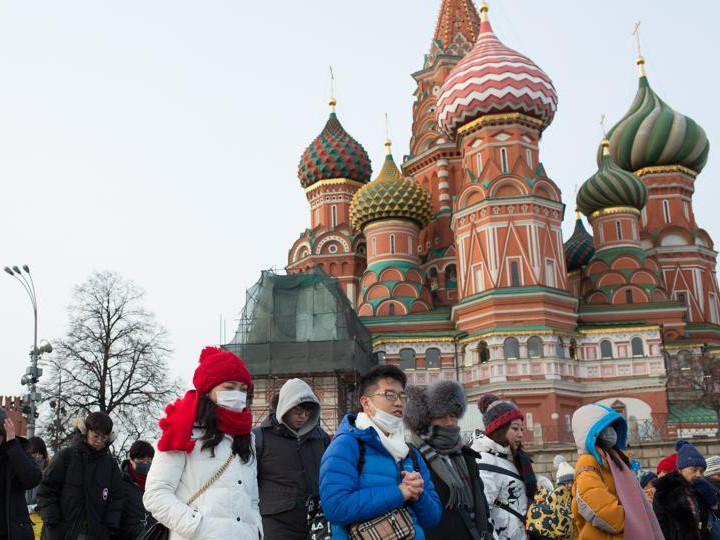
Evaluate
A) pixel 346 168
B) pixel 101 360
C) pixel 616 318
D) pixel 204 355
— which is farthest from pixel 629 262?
pixel 204 355

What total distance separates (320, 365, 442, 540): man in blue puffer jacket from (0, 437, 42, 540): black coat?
2059mm

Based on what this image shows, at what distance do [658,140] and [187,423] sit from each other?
37.6 metres

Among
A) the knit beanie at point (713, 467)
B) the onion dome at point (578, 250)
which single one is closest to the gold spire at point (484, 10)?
the onion dome at point (578, 250)

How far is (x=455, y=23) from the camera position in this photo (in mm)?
42250

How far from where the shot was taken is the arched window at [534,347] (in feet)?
96.7

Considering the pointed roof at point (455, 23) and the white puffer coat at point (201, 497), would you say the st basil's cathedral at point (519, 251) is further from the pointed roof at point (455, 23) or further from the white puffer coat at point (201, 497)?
the white puffer coat at point (201, 497)

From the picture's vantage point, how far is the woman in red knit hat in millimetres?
4008

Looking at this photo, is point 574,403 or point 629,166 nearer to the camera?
point 574,403

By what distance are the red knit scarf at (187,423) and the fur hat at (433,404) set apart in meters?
0.95

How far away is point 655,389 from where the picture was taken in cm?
2972

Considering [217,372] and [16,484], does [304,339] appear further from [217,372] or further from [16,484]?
[217,372]

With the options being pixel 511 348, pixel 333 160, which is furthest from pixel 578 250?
pixel 333 160

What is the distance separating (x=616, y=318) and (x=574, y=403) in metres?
4.01

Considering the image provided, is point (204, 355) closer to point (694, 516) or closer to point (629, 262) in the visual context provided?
point (694, 516)
